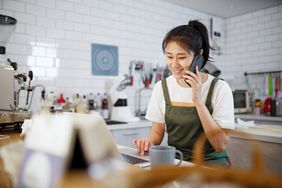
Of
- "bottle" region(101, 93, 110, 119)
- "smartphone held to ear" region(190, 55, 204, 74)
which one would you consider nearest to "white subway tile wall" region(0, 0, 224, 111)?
"bottle" region(101, 93, 110, 119)

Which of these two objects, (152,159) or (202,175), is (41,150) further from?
(152,159)

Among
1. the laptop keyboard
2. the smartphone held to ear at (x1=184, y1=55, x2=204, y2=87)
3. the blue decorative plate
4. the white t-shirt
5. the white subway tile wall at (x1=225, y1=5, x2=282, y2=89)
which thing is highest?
the white subway tile wall at (x1=225, y1=5, x2=282, y2=89)

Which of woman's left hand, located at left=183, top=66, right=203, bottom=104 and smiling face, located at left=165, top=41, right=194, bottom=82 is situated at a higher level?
smiling face, located at left=165, top=41, right=194, bottom=82

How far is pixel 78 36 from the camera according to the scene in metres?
3.27

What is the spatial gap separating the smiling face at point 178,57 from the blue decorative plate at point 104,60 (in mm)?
1895

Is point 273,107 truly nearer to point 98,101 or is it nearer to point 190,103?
point 98,101

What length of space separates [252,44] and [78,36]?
123 inches

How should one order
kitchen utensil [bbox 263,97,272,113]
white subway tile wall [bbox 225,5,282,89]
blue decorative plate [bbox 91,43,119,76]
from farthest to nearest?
1. white subway tile wall [bbox 225,5,282,89]
2. kitchen utensil [bbox 263,97,272,113]
3. blue decorative plate [bbox 91,43,119,76]

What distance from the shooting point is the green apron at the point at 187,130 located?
1.62 meters

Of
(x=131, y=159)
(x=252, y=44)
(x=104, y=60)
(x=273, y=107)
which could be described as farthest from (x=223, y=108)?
(x=252, y=44)

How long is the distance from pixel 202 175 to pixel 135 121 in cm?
272

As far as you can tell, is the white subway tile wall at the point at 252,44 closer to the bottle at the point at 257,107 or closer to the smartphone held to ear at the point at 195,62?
the bottle at the point at 257,107

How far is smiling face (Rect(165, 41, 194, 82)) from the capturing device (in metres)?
1.65

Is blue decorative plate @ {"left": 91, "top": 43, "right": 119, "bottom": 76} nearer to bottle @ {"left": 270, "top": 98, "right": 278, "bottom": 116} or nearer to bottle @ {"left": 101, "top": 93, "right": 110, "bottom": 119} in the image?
bottle @ {"left": 101, "top": 93, "right": 110, "bottom": 119}
